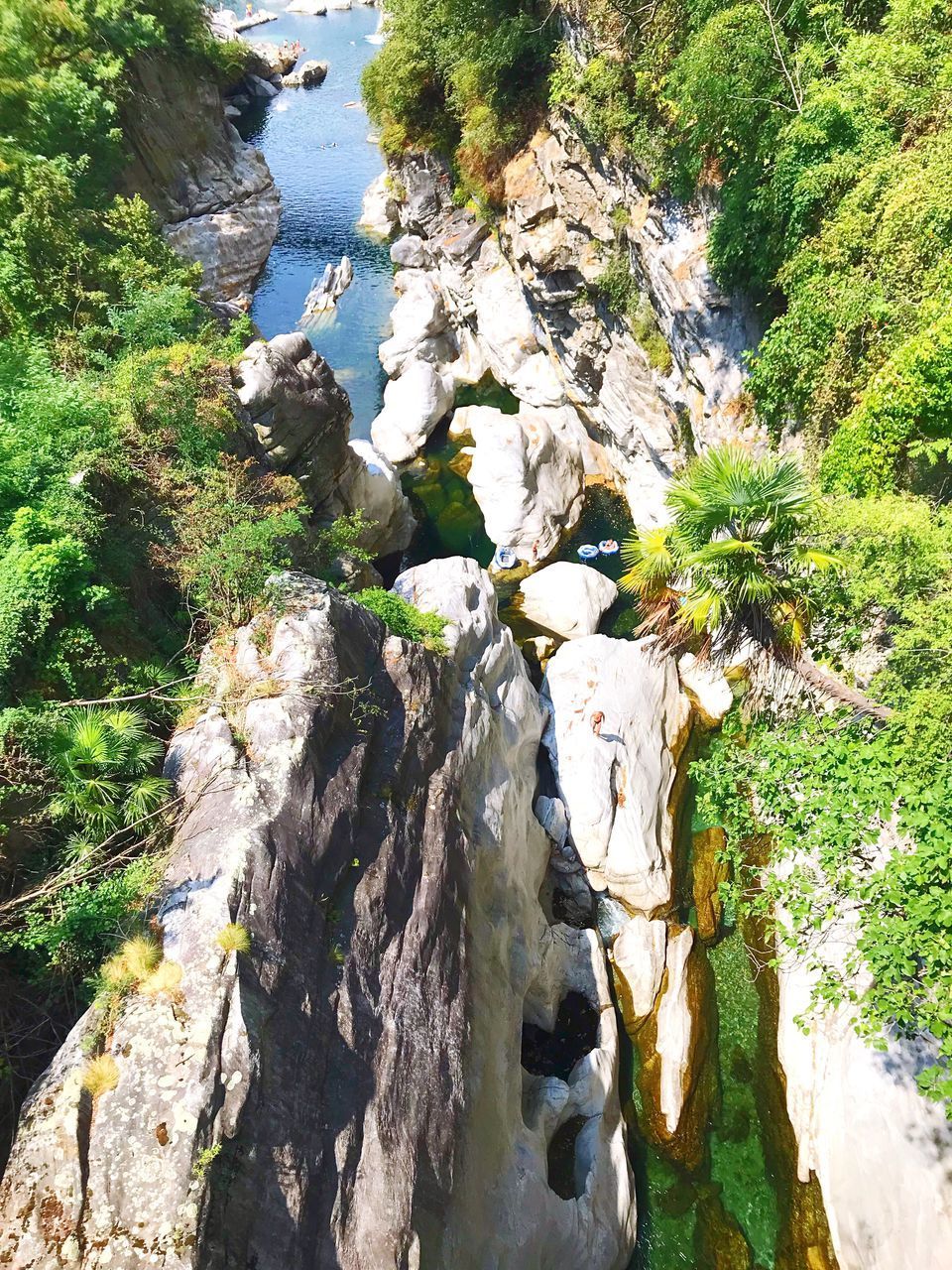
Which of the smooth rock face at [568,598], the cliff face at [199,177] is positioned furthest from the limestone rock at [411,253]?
the smooth rock face at [568,598]

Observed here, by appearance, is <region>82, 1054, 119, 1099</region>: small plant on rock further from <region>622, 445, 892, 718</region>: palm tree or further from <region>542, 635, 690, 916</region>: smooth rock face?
<region>542, 635, 690, 916</region>: smooth rock face

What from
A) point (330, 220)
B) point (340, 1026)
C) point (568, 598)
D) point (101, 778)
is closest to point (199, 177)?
point (330, 220)

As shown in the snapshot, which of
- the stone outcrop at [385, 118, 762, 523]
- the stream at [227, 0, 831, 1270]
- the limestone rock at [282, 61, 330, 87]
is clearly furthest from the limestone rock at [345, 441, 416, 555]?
the limestone rock at [282, 61, 330, 87]

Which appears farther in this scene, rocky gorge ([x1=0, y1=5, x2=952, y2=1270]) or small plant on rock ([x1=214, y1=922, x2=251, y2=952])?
small plant on rock ([x1=214, y1=922, x2=251, y2=952])

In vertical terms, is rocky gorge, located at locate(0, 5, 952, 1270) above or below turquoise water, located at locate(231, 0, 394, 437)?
below

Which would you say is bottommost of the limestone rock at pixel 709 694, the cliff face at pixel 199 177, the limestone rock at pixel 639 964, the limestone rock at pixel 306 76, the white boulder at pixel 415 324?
the limestone rock at pixel 639 964

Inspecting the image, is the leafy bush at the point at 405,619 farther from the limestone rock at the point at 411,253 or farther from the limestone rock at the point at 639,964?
the limestone rock at the point at 411,253

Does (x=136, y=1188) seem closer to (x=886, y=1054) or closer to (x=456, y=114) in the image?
(x=886, y=1054)
